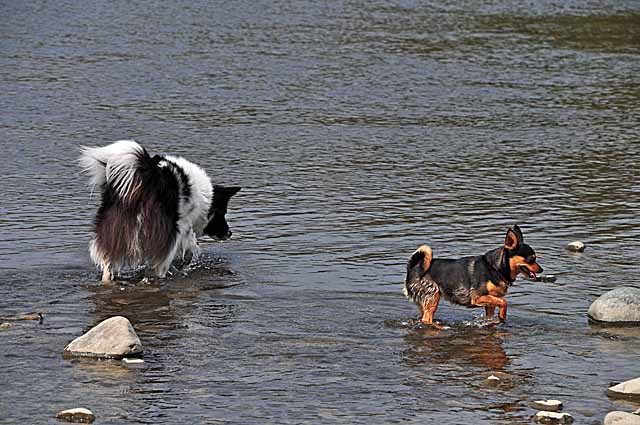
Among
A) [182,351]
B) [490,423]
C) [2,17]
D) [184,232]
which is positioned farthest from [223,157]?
[2,17]

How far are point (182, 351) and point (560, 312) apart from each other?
270 centimetres

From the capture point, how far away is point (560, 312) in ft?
29.4

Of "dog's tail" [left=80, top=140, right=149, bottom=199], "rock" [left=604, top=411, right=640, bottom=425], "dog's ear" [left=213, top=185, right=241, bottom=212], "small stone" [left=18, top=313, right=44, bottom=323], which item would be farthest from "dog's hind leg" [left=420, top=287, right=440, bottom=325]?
"dog's ear" [left=213, top=185, right=241, bottom=212]

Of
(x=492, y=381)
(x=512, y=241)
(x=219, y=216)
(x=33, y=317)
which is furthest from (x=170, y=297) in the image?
(x=492, y=381)

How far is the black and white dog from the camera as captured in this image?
9.42 meters

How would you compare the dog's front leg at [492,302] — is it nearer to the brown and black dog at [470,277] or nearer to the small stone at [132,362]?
the brown and black dog at [470,277]

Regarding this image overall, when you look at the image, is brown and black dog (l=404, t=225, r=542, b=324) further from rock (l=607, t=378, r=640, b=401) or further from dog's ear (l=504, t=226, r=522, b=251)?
rock (l=607, t=378, r=640, b=401)

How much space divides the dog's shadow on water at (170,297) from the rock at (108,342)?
727 millimetres

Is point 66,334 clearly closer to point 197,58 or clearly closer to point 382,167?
point 382,167

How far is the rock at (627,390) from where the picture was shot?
7031 millimetres

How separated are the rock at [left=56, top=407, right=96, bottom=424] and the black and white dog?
315 cm

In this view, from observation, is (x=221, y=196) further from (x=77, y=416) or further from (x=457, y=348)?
(x=77, y=416)

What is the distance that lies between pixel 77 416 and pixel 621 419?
2.67 meters

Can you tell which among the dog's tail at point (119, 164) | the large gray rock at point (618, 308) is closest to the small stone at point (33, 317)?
the dog's tail at point (119, 164)
